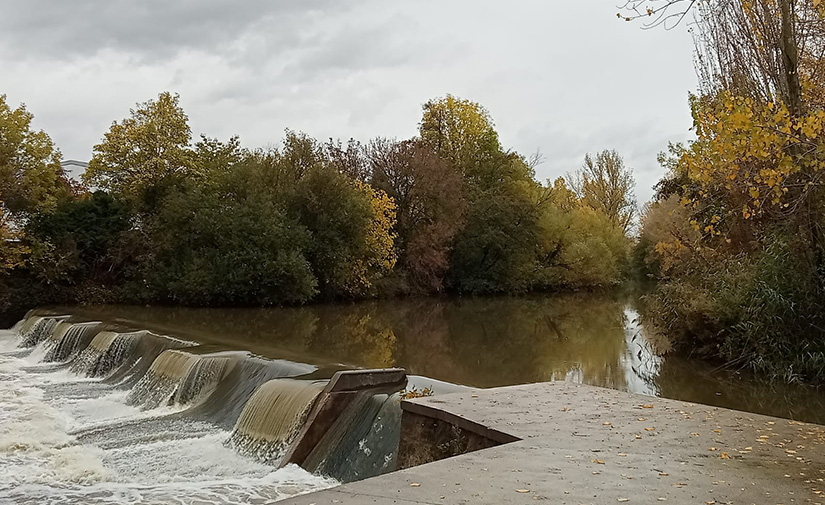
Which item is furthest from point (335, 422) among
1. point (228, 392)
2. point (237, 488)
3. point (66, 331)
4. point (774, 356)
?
point (66, 331)

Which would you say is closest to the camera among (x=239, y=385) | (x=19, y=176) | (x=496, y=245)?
(x=239, y=385)

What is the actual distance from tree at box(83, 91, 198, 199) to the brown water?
6.72m

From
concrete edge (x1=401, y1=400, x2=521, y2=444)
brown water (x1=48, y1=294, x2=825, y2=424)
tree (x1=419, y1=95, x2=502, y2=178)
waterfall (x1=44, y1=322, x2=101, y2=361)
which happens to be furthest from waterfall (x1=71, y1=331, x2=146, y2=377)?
tree (x1=419, y1=95, x2=502, y2=178)

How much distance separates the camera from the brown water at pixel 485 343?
10.1m

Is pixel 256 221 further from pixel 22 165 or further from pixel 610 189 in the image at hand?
pixel 610 189

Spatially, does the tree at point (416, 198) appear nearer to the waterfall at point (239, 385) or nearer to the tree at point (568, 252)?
the tree at point (568, 252)

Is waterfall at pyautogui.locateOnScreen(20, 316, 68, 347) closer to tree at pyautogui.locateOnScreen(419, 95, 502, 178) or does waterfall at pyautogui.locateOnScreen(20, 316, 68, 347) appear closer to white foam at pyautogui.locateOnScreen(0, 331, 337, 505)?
white foam at pyautogui.locateOnScreen(0, 331, 337, 505)

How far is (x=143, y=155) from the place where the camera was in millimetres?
27047

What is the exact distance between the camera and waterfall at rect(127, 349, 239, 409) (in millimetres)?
10383

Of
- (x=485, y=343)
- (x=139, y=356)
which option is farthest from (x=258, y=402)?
(x=485, y=343)

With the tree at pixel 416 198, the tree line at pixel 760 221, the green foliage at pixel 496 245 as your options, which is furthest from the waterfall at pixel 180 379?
the green foliage at pixel 496 245

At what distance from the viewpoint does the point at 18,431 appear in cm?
870

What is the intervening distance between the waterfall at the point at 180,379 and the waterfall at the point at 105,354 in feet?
6.06

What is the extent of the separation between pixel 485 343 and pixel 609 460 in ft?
38.1
